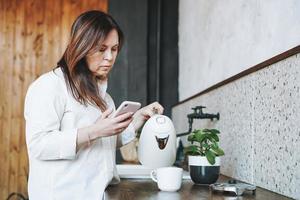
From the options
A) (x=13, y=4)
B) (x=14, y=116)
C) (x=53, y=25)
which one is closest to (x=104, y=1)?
(x=53, y=25)

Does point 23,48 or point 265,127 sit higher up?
point 23,48

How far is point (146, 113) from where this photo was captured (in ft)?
5.01

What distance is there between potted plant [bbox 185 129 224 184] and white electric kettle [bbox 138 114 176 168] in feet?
0.24

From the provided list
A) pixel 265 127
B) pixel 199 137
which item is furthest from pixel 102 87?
pixel 265 127

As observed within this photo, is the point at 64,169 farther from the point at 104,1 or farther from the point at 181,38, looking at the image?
Answer: the point at 104,1

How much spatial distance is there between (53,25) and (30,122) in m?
2.19

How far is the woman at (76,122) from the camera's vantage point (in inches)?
46.1

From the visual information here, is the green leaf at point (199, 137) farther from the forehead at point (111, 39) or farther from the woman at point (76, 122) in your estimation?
the forehead at point (111, 39)

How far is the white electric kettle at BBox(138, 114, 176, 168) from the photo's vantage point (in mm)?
1372

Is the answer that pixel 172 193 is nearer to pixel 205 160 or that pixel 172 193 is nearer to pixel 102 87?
pixel 205 160

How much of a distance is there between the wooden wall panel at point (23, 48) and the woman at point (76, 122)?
78.2 inches

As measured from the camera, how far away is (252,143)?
1334 mm

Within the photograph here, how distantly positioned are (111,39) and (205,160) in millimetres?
471

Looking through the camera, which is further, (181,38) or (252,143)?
(181,38)
